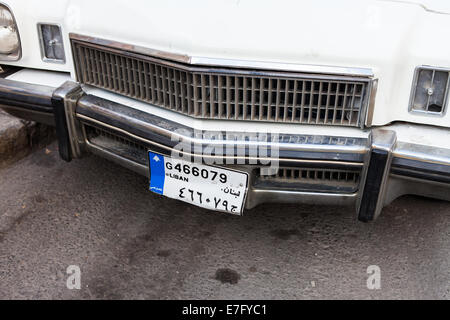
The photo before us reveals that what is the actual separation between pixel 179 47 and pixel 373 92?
92 centimetres

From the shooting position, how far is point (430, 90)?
2.36 metres

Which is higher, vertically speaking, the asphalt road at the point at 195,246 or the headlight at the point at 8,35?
the headlight at the point at 8,35

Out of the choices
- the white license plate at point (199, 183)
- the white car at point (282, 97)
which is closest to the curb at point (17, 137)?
the white car at point (282, 97)

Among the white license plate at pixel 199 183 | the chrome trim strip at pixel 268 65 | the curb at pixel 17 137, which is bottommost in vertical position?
the curb at pixel 17 137

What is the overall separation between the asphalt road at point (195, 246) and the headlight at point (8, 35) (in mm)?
929

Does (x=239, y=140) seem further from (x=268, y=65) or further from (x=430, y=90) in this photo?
(x=430, y=90)

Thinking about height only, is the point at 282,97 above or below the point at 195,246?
above

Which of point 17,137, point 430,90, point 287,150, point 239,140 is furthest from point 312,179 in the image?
point 17,137

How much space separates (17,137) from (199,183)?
180cm

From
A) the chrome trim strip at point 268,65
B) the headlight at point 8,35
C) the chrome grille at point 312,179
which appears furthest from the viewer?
the headlight at point 8,35

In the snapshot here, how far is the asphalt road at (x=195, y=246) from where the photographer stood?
2.65 meters

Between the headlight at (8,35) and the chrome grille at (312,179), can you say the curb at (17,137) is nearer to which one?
the headlight at (8,35)

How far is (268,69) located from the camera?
2324mm
